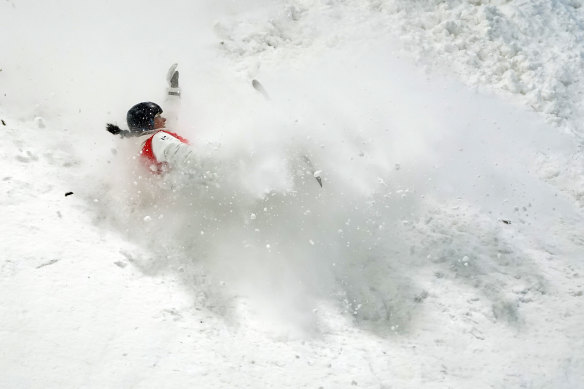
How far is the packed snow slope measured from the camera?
12.8 feet

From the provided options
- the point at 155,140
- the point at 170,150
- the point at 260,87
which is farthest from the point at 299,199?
the point at 260,87

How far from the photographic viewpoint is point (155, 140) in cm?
588

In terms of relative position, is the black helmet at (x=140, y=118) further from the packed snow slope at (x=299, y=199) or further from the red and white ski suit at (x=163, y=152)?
the packed snow slope at (x=299, y=199)

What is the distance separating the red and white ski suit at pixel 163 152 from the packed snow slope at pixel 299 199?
19 centimetres

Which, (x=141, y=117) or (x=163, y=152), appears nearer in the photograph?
(x=163, y=152)

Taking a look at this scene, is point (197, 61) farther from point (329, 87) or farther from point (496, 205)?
point (496, 205)

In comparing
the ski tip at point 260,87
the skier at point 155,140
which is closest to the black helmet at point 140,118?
the skier at point 155,140

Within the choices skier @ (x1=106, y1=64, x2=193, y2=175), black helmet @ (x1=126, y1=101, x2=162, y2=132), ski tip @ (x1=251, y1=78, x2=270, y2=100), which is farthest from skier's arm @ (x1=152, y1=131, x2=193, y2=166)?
ski tip @ (x1=251, y1=78, x2=270, y2=100)

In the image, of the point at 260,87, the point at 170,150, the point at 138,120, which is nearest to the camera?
the point at 170,150

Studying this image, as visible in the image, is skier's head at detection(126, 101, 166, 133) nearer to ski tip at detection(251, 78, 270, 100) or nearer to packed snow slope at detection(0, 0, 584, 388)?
packed snow slope at detection(0, 0, 584, 388)

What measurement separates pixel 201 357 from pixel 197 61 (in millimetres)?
6084

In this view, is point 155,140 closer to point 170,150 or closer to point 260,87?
point 170,150

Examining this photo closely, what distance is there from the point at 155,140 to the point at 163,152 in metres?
0.23

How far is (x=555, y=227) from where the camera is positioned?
19.3 feet
